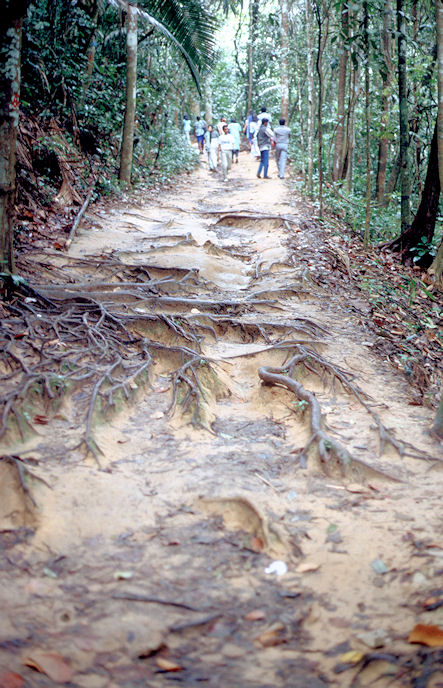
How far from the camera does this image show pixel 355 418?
16.4 feet

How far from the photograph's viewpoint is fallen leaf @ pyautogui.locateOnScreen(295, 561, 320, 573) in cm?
322

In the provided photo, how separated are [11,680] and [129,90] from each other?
13.4 metres

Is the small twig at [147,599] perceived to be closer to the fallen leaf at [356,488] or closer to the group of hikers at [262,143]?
the fallen leaf at [356,488]

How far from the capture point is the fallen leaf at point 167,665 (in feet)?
8.37

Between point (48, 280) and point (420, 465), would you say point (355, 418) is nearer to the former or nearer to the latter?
point (420, 465)

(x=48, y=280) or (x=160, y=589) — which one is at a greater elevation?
(x=48, y=280)

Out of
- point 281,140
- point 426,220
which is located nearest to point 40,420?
point 426,220

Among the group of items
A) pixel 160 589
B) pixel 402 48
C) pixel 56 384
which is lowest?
pixel 160 589

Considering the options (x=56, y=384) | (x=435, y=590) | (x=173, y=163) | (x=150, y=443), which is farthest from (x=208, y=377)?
(x=173, y=163)

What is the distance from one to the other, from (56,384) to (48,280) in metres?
2.98

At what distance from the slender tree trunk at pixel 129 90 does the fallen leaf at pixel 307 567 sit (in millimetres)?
12513

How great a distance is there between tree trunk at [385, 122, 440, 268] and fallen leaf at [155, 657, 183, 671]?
31.7ft

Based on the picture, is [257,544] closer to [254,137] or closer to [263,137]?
[263,137]

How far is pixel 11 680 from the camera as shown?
2.30 metres
